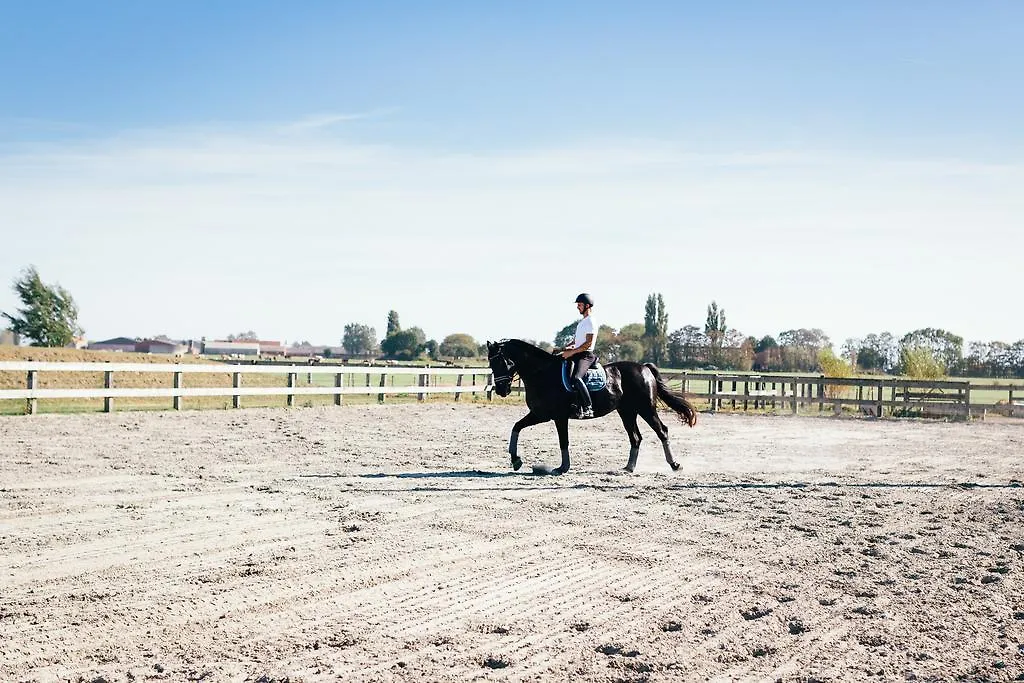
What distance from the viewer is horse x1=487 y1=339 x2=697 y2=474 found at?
12766 millimetres

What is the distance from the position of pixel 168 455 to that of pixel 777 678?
35.7 feet

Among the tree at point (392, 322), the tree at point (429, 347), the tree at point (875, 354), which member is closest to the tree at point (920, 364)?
the tree at point (875, 354)

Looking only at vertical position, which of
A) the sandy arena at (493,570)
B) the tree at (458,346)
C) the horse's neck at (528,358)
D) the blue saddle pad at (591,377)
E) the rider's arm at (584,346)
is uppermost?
the tree at (458,346)

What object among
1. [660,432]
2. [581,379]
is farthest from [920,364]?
[581,379]

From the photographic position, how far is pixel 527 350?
42.8 feet

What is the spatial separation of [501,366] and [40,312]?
7208 centimetres

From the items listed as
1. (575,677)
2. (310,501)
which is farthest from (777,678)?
(310,501)

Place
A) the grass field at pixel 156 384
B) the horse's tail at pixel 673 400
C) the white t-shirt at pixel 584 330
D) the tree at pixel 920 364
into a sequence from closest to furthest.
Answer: the white t-shirt at pixel 584 330, the horse's tail at pixel 673 400, the grass field at pixel 156 384, the tree at pixel 920 364

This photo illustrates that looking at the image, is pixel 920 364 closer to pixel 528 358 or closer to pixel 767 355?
pixel 528 358

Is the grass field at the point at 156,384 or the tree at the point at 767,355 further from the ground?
the tree at the point at 767,355

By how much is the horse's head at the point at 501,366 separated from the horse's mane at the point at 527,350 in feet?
0.41

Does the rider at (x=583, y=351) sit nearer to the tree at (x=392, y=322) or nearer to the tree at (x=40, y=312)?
the tree at (x=40, y=312)

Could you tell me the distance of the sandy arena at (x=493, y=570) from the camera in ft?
16.6

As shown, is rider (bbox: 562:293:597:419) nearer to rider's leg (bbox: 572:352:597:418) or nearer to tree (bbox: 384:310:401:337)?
rider's leg (bbox: 572:352:597:418)
